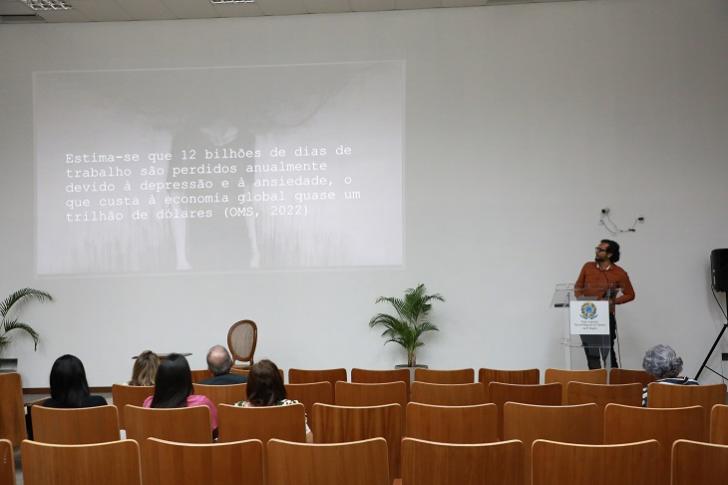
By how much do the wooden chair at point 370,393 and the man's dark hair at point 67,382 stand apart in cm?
148

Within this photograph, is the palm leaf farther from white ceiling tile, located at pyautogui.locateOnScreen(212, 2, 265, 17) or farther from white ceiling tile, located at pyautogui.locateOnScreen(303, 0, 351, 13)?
white ceiling tile, located at pyautogui.locateOnScreen(303, 0, 351, 13)

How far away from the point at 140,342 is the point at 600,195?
18.7ft

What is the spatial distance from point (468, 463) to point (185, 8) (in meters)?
7.48

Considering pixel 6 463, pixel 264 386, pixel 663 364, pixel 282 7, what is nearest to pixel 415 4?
pixel 282 7

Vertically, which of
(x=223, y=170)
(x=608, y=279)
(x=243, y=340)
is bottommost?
(x=243, y=340)

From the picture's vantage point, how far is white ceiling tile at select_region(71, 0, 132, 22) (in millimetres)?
8492

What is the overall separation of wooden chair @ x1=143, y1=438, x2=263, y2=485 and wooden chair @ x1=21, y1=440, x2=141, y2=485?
0.09 meters

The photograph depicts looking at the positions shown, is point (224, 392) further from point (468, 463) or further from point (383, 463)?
point (468, 463)

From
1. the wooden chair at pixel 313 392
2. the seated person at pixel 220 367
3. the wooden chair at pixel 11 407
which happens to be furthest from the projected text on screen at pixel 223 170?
the wooden chair at pixel 313 392

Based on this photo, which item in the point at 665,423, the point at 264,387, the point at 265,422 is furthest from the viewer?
the point at 264,387

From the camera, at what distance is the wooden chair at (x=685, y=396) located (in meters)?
4.12

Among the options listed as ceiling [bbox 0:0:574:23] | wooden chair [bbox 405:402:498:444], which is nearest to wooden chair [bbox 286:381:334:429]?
wooden chair [bbox 405:402:498:444]

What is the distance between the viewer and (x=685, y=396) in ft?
13.7

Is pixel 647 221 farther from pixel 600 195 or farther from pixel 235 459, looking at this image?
pixel 235 459
